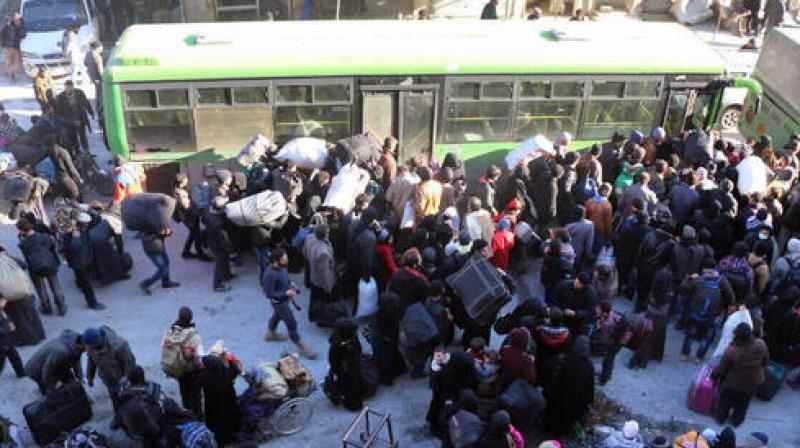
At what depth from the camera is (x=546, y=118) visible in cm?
1169

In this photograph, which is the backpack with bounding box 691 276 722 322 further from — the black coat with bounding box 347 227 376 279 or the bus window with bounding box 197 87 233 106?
the bus window with bounding box 197 87 233 106

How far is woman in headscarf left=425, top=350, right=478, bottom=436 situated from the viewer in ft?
23.5

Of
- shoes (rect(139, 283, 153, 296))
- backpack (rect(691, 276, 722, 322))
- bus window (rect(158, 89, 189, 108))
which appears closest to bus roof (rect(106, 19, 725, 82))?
bus window (rect(158, 89, 189, 108))

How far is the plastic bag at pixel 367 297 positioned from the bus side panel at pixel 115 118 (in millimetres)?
4281

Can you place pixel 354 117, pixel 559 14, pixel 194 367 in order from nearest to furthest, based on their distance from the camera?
pixel 194 367
pixel 354 117
pixel 559 14

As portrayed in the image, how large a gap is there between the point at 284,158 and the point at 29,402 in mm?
4378

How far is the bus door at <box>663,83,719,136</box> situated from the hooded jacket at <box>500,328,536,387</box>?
245 inches

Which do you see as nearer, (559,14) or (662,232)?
(662,232)

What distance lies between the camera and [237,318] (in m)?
9.73

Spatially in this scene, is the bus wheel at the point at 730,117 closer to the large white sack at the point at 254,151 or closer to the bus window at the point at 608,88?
the bus window at the point at 608,88

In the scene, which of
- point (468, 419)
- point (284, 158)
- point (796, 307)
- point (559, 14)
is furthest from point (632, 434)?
point (559, 14)

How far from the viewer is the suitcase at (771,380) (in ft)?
27.9

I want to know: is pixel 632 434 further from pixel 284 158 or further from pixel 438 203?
pixel 284 158

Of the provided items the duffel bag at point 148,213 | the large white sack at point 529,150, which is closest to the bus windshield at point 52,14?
the duffel bag at point 148,213
